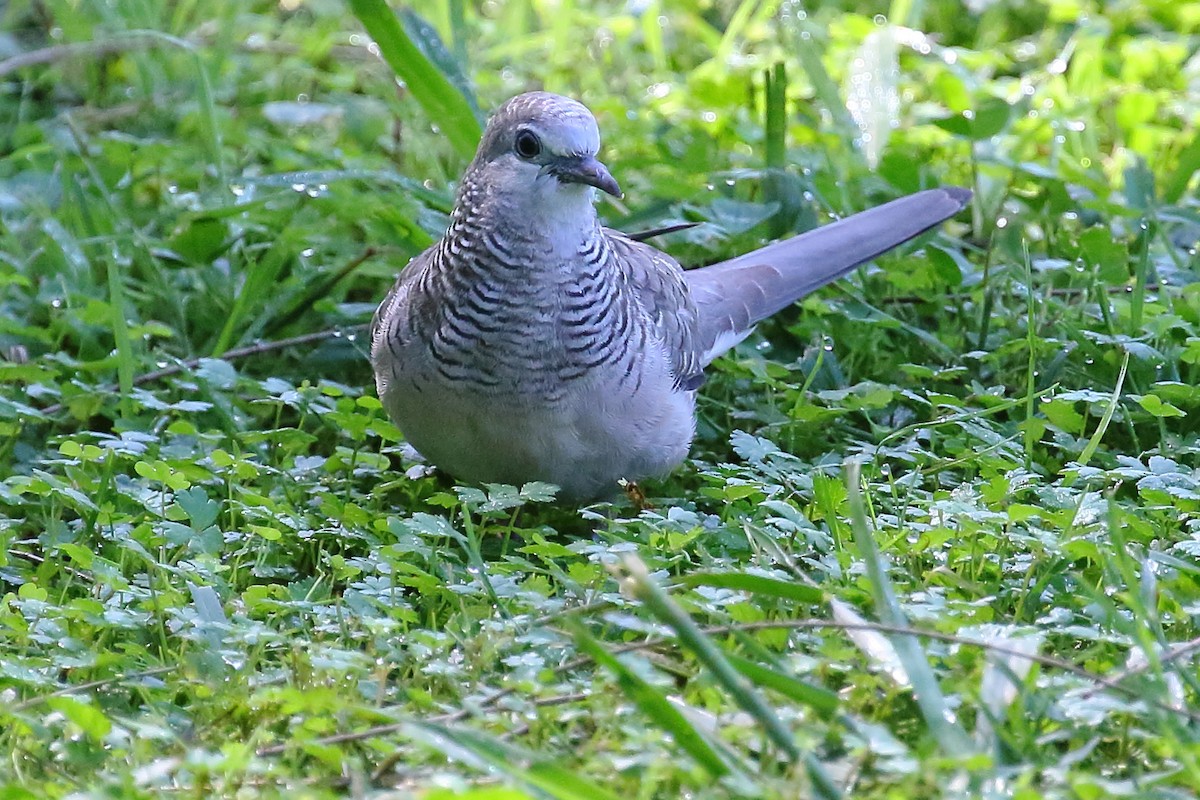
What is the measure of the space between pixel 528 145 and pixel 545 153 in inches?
2.0

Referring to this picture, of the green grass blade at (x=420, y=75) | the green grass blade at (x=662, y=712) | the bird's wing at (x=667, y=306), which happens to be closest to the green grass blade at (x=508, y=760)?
the green grass blade at (x=662, y=712)

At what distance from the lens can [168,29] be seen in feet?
20.6

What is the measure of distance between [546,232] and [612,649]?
1.11m

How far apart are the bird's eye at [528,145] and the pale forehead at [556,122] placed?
17 mm

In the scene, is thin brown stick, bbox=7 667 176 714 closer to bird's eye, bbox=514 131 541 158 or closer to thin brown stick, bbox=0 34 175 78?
bird's eye, bbox=514 131 541 158

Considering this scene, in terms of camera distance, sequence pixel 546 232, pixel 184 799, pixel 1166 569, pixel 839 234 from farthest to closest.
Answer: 1. pixel 839 234
2. pixel 546 232
3. pixel 1166 569
4. pixel 184 799

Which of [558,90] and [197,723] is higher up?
[558,90]

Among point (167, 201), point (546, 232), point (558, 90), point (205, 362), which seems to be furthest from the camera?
point (558, 90)

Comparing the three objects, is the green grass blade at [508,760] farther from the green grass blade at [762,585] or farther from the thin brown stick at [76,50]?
the thin brown stick at [76,50]

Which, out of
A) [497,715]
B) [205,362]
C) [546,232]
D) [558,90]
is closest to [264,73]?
[558,90]

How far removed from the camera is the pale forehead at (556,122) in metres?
3.37

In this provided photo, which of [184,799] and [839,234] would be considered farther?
[839,234]

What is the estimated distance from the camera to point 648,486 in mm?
3941

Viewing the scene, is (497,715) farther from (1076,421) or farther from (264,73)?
(264,73)
